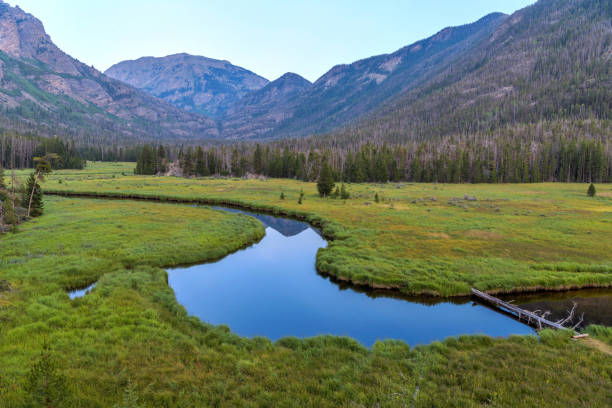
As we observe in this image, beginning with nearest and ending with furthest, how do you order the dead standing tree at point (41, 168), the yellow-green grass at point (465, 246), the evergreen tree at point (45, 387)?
1. the evergreen tree at point (45, 387)
2. the yellow-green grass at point (465, 246)
3. the dead standing tree at point (41, 168)

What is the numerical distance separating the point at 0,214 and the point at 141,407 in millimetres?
37911

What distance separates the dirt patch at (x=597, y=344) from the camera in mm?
12844

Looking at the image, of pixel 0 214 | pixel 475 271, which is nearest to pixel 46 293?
pixel 0 214

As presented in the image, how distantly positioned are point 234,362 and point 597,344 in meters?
16.6

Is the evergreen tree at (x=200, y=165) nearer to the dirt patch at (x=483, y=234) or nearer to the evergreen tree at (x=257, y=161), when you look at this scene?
the evergreen tree at (x=257, y=161)

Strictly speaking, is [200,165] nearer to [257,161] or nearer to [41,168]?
[257,161]

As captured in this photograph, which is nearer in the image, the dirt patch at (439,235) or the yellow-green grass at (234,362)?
the yellow-green grass at (234,362)

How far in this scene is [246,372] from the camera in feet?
37.6

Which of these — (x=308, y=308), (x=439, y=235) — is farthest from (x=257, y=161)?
(x=308, y=308)

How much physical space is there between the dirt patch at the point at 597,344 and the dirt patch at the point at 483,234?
2159 centimetres

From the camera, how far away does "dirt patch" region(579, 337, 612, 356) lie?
12.8 metres

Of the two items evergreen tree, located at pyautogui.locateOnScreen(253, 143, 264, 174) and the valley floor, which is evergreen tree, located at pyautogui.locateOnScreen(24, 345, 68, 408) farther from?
evergreen tree, located at pyautogui.locateOnScreen(253, 143, 264, 174)

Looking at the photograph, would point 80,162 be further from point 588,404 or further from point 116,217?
point 588,404

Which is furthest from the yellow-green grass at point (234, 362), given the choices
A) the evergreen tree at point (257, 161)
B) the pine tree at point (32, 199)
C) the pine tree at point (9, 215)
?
the evergreen tree at point (257, 161)
